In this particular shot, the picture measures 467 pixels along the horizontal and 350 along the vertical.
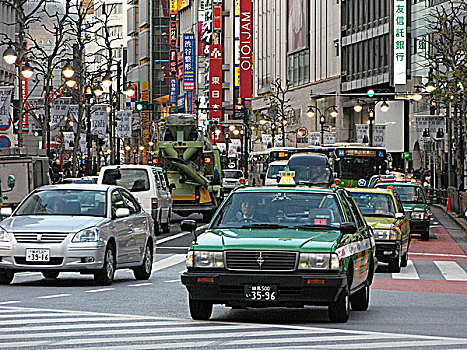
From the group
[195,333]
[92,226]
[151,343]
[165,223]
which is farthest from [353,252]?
[165,223]

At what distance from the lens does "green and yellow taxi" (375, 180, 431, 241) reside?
33.1 m

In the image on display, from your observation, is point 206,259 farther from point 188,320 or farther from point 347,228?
point 347,228

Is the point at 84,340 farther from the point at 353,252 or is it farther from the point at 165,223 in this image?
the point at 165,223

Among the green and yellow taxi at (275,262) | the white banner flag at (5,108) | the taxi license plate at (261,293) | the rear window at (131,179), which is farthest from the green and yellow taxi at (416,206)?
the taxi license plate at (261,293)

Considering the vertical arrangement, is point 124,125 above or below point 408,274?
above

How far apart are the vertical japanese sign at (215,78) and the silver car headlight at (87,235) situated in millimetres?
137751

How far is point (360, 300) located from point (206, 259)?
291cm

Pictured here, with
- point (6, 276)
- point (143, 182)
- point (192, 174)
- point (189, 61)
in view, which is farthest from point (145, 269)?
point (189, 61)

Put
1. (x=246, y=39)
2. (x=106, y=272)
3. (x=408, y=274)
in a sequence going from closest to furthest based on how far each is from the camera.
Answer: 1. (x=106, y=272)
2. (x=408, y=274)
3. (x=246, y=39)

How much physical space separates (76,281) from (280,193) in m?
6.44

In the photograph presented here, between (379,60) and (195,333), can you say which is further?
(379,60)

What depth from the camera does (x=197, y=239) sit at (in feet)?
41.2

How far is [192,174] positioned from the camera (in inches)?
1625

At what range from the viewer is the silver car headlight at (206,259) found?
12148mm
